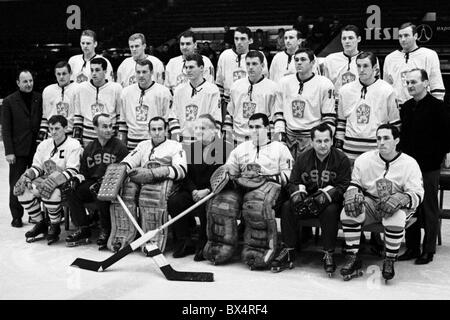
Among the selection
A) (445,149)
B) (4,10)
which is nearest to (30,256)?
(445,149)

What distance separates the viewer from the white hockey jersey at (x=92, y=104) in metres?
5.62

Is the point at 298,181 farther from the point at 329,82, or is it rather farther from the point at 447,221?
the point at 447,221

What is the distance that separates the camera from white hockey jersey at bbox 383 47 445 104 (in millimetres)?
4941

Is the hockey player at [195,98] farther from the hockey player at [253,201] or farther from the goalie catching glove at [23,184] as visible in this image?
the goalie catching glove at [23,184]

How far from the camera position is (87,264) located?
4.32 meters

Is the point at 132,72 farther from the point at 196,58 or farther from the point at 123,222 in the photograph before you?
the point at 123,222

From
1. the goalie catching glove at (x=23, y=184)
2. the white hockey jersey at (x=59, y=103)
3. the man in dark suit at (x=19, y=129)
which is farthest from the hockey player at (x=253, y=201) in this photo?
the man in dark suit at (x=19, y=129)

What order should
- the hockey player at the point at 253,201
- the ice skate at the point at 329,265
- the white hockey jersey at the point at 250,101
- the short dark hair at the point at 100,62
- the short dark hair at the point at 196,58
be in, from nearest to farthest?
the ice skate at the point at 329,265 < the hockey player at the point at 253,201 < the white hockey jersey at the point at 250,101 < the short dark hair at the point at 196,58 < the short dark hair at the point at 100,62

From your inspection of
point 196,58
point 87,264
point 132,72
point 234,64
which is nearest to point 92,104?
point 132,72

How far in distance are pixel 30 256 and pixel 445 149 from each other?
3.20 meters

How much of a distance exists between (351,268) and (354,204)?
17.0 inches

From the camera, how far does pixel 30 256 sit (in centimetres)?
469

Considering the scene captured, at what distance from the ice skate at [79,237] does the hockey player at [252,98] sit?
1.43m

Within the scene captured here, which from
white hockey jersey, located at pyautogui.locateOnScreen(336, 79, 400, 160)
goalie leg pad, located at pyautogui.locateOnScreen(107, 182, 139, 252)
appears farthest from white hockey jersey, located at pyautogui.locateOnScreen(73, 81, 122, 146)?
white hockey jersey, located at pyautogui.locateOnScreen(336, 79, 400, 160)
